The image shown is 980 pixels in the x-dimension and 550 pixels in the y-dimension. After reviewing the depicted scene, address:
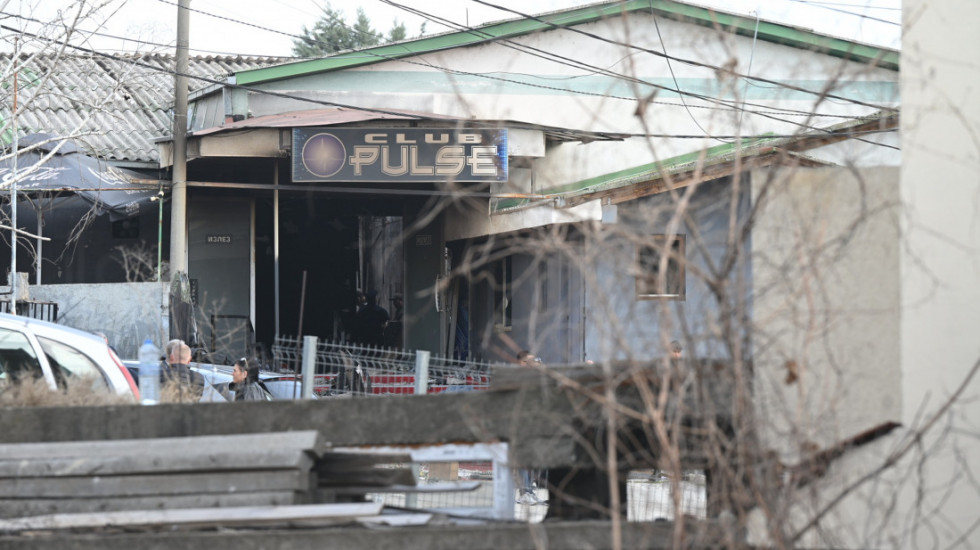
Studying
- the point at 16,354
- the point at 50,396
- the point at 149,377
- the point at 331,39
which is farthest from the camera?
the point at 331,39

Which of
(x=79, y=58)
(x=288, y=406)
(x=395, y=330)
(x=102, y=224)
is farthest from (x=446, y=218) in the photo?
(x=288, y=406)

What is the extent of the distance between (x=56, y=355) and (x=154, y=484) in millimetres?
3403

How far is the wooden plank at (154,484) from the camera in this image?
4.80m

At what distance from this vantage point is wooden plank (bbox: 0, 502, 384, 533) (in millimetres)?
4797

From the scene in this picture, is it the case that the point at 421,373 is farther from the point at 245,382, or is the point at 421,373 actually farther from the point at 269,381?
the point at 269,381

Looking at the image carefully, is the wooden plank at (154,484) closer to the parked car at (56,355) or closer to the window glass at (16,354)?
the parked car at (56,355)

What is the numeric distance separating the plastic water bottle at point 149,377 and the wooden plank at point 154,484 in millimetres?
1972

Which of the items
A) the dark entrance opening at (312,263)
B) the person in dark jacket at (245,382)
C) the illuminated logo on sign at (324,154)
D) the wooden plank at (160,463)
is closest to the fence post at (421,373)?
the person in dark jacket at (245,382)

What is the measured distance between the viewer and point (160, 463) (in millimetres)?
4867

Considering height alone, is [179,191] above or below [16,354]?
above

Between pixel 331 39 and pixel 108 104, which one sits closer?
pixel 108 104

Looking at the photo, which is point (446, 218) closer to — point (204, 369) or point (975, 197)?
point (204, 369)

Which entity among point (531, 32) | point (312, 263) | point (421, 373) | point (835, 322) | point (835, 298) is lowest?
point (421, 373)

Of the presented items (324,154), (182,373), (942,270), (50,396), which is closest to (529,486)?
(182,373)
